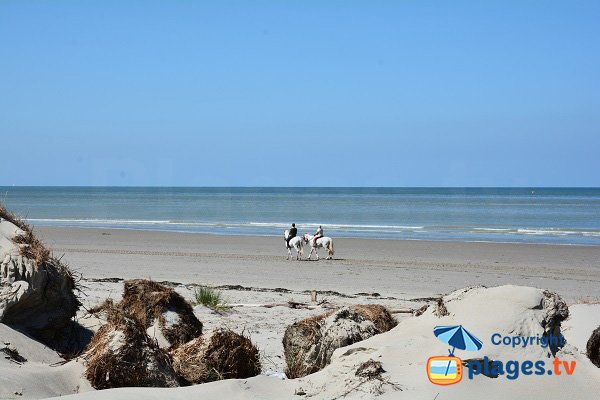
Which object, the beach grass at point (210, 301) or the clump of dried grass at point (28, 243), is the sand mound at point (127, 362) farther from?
the beach grass at point (210, 301)

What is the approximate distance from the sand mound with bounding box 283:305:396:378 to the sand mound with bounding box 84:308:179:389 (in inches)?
43.5

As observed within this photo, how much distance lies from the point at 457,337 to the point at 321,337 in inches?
63.9

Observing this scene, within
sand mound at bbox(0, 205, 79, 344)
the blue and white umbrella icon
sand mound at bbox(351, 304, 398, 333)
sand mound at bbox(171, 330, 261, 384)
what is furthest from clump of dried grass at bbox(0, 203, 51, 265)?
the blue and white umbrella icon

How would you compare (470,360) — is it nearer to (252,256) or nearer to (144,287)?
(144,287)

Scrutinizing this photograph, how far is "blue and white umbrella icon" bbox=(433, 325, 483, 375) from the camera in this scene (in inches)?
219

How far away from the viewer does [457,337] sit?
18.6 feet

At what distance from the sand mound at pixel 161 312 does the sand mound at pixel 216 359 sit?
3.15ft

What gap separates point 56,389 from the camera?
259 inches

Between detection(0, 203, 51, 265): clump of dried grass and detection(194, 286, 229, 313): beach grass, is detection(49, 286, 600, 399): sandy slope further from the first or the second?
detection(194, 286, 229, 313): beach grass

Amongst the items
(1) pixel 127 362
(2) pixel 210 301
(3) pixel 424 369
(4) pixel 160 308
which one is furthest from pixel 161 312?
(3) pixel 424 369

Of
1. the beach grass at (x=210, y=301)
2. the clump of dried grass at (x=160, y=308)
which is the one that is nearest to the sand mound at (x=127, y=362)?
→ the clump of dried grass at (x=160, y=308)

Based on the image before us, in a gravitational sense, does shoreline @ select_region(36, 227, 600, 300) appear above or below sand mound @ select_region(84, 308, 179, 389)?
below

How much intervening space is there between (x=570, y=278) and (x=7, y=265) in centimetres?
1659

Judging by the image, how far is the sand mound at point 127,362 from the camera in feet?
21.9
